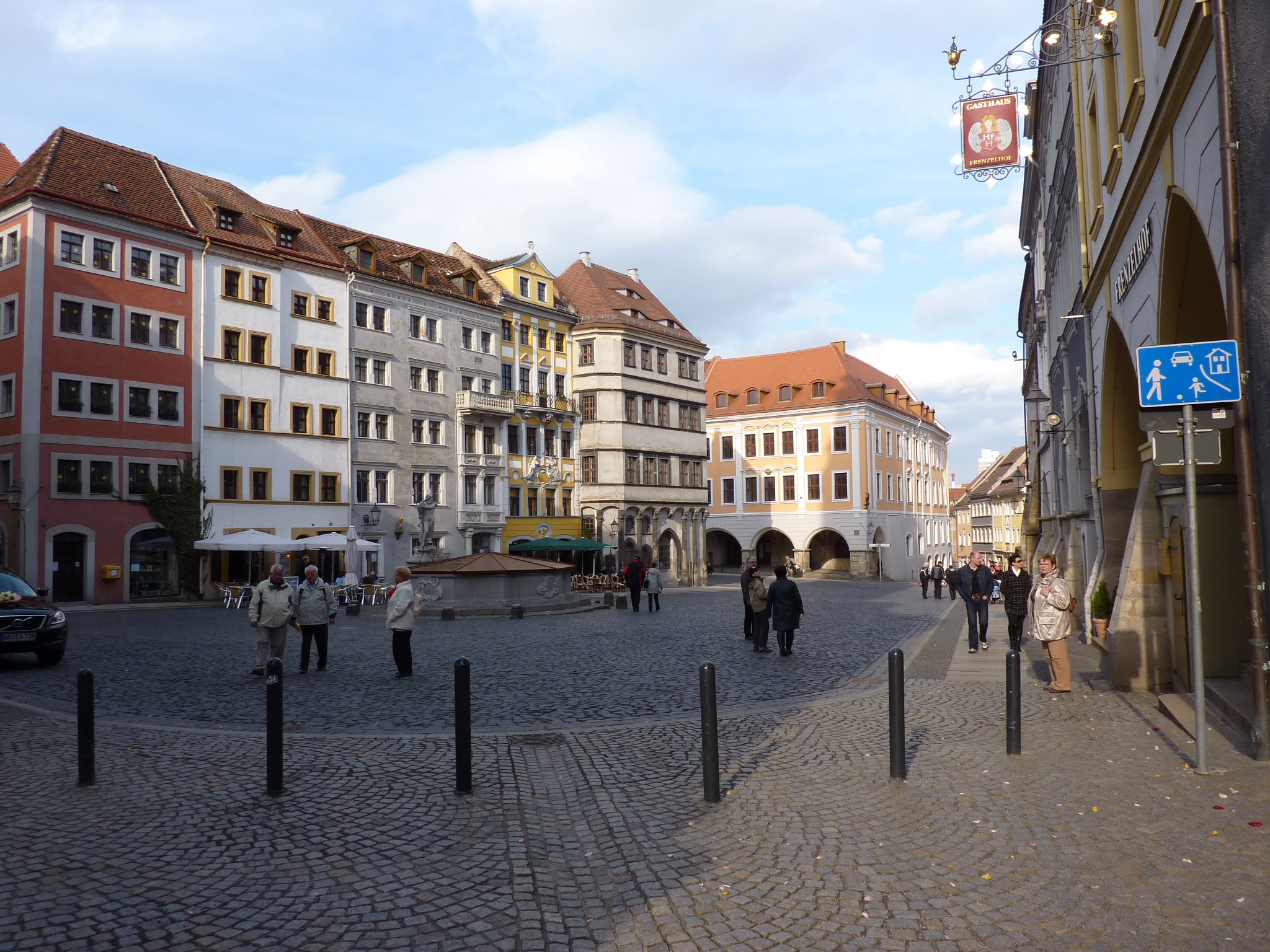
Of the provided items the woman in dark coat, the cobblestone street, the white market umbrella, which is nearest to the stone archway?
the white market umbrella

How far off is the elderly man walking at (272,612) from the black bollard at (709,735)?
8.48 m

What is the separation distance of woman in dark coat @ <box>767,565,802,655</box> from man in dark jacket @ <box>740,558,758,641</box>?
1.23 metres

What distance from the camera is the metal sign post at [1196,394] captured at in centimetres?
740

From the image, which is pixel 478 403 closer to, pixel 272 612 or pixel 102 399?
pixel 102 399

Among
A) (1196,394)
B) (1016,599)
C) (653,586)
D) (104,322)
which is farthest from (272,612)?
(104,322)

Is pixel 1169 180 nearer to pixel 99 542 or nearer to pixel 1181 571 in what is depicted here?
pixel 1181 571

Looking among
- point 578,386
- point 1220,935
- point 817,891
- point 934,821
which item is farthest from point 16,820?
point 578,386

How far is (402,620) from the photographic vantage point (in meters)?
14.2

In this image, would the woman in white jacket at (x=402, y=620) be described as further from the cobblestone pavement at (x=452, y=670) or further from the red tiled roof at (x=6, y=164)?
the red tiled roof at (x=6, y=164)

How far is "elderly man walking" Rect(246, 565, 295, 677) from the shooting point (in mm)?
13664

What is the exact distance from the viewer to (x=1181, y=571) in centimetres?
1114

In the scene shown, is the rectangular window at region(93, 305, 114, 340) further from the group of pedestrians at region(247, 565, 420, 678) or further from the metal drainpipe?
the metal drainpipe

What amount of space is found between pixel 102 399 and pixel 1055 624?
33.4 meters

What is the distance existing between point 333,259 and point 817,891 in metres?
42.1
